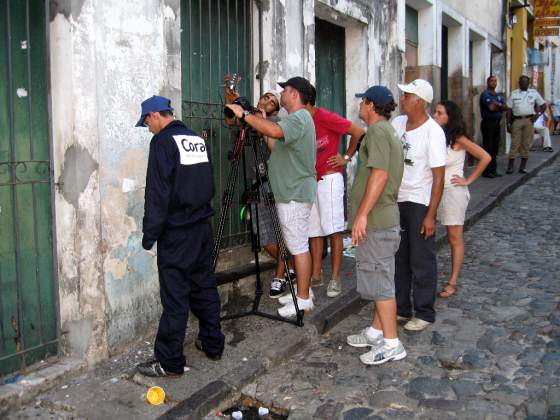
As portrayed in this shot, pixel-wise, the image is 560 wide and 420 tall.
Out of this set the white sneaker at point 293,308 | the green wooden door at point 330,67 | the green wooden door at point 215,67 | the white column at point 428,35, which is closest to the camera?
the white sneaker at point 293,308

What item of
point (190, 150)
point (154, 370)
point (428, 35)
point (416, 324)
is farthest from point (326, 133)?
point (428, 35)

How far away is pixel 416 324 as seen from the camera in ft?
16.4

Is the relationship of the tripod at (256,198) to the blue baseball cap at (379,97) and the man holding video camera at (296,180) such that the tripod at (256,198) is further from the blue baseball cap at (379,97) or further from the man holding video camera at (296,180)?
the blue baseball cap at (379,97)

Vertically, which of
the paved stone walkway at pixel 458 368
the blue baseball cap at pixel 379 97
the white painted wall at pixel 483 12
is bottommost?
the paved stone walkway at pixel 458 368

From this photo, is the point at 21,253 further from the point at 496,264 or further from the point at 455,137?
the point at 496,264

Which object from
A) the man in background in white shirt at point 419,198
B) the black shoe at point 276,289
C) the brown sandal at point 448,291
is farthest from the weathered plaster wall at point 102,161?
the brown sandal at point 448,291

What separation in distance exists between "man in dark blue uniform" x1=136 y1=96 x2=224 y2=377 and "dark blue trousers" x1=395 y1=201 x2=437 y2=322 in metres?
1.64

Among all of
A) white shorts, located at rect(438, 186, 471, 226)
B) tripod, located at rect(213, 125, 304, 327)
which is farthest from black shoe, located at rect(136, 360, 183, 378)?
white shorts, located at rect(438, 186, 471, 226)

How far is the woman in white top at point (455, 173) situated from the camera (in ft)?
18.1

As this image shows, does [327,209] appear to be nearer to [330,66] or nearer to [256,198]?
[256,198]

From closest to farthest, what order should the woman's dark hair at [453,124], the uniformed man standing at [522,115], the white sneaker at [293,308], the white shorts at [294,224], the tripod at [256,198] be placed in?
the tripod at [256,198], the white shorts at [294,224], the white sneaker at [293,308], the woman's dark hair at [453,124], the uniformed man standing at [522,115]

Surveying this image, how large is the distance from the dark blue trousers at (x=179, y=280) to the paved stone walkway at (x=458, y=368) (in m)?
0.56

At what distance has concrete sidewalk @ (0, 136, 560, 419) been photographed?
12.0 feet

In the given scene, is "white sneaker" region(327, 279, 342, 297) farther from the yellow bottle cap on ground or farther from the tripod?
the yellow bottle cap on ground
